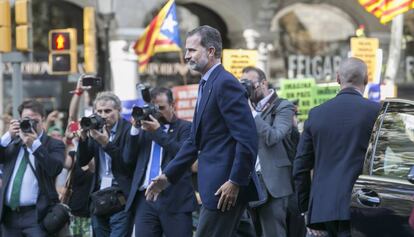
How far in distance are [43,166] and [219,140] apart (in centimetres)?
278

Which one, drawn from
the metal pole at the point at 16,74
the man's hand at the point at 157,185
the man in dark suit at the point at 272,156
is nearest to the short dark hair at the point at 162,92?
the man in dark suit at the point at 272,156

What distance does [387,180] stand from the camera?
17.6 ft

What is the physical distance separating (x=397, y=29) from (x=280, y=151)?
12.3 m

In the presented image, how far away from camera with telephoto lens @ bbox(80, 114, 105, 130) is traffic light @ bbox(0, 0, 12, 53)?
4.71 m

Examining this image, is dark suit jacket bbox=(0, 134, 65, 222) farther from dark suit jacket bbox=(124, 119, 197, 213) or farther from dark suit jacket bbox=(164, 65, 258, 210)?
dark suit jacket bbox=(164, 65, 258, 210)

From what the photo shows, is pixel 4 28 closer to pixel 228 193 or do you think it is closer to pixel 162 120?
pixel 162 120

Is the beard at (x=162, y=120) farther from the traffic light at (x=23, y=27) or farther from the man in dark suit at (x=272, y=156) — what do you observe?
the traffic light at (x=23, y=27)

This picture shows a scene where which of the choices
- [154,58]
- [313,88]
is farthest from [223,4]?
[313,88]

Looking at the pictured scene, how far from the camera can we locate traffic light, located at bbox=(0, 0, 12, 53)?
12.0 meters

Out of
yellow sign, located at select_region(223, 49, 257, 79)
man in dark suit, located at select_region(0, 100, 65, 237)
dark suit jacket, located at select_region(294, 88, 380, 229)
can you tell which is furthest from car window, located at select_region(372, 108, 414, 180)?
yellow sign, located at select_region(223, 49, 257, 79)

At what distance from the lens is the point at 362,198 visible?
17.7 ft

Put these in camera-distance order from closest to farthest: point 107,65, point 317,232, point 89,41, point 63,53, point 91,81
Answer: point 317,232 < point 91,81 < point 63,53 < point 89,41 < point 107,65

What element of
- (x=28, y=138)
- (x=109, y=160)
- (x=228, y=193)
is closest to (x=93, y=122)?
(x=109, y=160)

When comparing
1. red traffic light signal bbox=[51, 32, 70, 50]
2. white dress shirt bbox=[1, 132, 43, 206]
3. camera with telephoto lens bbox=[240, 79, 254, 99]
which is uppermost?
red traffic light signal bbox=[51, 32, 70, 50]
